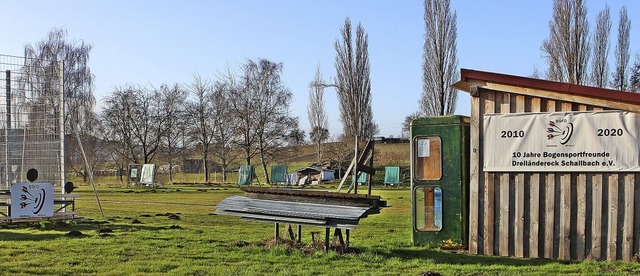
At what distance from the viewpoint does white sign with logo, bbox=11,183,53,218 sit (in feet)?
51.3

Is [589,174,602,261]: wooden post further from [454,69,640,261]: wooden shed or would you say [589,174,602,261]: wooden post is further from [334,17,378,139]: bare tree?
[334,17,378,139]: bare tree

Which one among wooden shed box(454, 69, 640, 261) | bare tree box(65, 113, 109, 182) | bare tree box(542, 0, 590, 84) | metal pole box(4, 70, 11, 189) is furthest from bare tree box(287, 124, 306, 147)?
wooden shed box(454, 69, 640, 261)

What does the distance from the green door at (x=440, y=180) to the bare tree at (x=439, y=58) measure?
111 ft

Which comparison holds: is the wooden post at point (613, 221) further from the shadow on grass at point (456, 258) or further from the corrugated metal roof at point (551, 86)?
the corrugated metal roof at point (551, 86)

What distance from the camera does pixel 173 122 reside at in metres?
65.1

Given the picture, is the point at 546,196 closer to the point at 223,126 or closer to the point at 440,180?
the point at 440,180

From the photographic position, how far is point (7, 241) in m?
12.3

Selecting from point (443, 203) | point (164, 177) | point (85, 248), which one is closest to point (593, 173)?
point (443, 203)

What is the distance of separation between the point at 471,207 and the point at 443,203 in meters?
0.63

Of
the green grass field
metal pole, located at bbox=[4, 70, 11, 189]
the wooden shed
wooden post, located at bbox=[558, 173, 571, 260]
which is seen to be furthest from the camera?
metal pole, located at bbox=[4, 70, 11, 189]

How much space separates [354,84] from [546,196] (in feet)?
150

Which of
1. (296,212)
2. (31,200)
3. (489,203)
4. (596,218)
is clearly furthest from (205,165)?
(596,218)

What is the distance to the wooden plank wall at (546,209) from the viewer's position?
959 cm

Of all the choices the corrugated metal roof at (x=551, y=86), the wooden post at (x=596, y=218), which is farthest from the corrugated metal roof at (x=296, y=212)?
the wooden post at (x=596, y=218)
